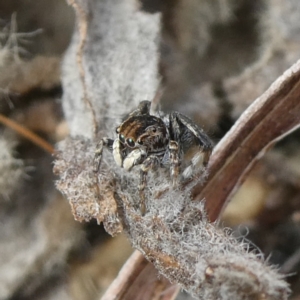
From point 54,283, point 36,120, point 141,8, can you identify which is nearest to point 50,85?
point 36,120

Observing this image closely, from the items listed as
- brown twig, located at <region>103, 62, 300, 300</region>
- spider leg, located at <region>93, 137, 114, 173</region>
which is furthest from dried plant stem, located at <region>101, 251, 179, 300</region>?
spider leg, located at <region>93, 137, 114, 173</region>

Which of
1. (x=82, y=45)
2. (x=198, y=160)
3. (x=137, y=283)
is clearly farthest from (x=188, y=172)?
(x=82, y=45)

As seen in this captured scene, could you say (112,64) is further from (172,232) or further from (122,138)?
(172,232)

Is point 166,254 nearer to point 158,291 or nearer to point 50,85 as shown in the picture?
point 158,291

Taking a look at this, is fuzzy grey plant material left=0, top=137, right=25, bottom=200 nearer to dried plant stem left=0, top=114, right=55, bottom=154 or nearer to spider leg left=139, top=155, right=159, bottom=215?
dried plant stem left=0, top=114, right=55, bottom=154

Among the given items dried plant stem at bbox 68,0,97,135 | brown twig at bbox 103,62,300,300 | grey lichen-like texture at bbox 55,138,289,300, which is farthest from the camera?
dried plant stem at bbox 68,0,97,135

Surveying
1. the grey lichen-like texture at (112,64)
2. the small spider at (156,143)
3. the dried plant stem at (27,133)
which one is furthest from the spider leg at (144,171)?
the dried plant stem at (27,133)

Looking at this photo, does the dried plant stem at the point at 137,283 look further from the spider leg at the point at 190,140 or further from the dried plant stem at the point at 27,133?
the dried plant stem at the point at 27,133
